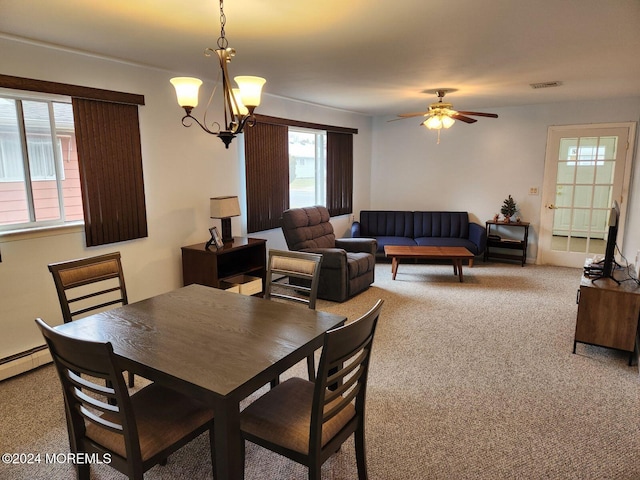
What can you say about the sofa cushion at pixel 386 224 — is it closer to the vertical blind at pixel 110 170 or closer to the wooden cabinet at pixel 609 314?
the wooden cabinet at pixel 609 314

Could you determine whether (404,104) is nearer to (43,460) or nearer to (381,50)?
(381,50)

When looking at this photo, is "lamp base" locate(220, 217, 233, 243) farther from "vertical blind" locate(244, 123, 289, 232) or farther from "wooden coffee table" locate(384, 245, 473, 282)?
"wooden coffee table" locate(384, 245, 473, 282)

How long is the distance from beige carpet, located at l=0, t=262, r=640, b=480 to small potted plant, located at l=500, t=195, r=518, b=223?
241cm

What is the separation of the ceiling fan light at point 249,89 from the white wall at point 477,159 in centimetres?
529

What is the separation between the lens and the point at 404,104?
18.5 feet

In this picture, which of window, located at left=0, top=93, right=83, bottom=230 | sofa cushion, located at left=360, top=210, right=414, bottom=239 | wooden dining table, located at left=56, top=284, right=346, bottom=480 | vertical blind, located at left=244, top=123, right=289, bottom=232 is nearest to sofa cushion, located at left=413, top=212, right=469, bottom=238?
sofa cushion, located at left=360, top=210, right=414, bottom=239

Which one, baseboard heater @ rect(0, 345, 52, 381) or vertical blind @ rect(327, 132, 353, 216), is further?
vertical blind @ rect(327, 132, 353, 216)

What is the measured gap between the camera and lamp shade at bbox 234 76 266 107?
194 centimetres

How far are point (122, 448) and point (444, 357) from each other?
2.38m

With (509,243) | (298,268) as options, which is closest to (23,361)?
(298,268)

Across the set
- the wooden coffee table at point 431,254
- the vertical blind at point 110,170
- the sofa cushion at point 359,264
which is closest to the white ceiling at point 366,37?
the vertical blind at point 110,170

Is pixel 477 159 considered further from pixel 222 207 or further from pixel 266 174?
pixel 222 207

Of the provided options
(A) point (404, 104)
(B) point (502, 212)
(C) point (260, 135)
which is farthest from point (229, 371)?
(B) point (502, 212)

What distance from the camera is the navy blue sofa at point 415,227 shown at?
6.24 m
